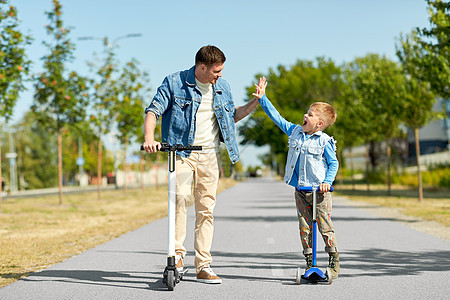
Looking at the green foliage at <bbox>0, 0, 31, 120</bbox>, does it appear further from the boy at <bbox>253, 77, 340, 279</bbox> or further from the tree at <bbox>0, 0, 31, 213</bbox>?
the boy at <bbox>253, 77, 340, 279</bbox>

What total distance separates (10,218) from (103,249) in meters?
8.26

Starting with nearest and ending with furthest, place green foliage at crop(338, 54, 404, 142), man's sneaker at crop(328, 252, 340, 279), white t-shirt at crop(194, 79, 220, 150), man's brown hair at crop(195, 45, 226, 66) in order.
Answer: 1. man's brown hair at crop(195, 45, 226, 66)
2. white t-shirt at crop(194, 79, 220, 150)
3. man's sneaker at crop(328, 252, 340, 279)
4. green foliage at crop(338, 54, 404, 142)

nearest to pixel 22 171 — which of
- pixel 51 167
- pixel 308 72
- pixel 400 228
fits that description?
pixel 51 167

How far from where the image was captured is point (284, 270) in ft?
22.3

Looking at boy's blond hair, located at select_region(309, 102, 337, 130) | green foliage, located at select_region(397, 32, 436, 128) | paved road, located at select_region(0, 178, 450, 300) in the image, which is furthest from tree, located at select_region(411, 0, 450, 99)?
boy's blond hair, located at select_region(309, 102, 337, 130)

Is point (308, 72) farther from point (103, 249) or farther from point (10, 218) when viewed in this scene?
point (103, 249)

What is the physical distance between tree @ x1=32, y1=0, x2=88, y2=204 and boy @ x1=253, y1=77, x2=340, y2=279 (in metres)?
14.9

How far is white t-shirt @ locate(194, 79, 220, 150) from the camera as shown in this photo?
5.88m

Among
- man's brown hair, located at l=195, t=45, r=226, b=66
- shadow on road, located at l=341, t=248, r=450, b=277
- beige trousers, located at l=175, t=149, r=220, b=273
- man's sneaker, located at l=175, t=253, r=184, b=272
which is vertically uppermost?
man's brown hair, located at l=195, t=45, r=226, b=66

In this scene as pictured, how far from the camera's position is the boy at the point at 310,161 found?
581 cm

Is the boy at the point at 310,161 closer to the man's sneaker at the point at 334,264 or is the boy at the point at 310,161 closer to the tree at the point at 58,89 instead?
the man's sneaker at the point at 334,264

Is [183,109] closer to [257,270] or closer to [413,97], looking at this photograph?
[257,270]

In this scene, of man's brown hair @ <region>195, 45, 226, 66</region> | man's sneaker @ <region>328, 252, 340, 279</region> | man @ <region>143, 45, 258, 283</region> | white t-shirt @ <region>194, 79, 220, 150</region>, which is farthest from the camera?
man's sneaker @ <region>328, 252, 340, 279</region>

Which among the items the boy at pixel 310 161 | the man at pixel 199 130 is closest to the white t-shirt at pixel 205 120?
the man at pixel 199 130
